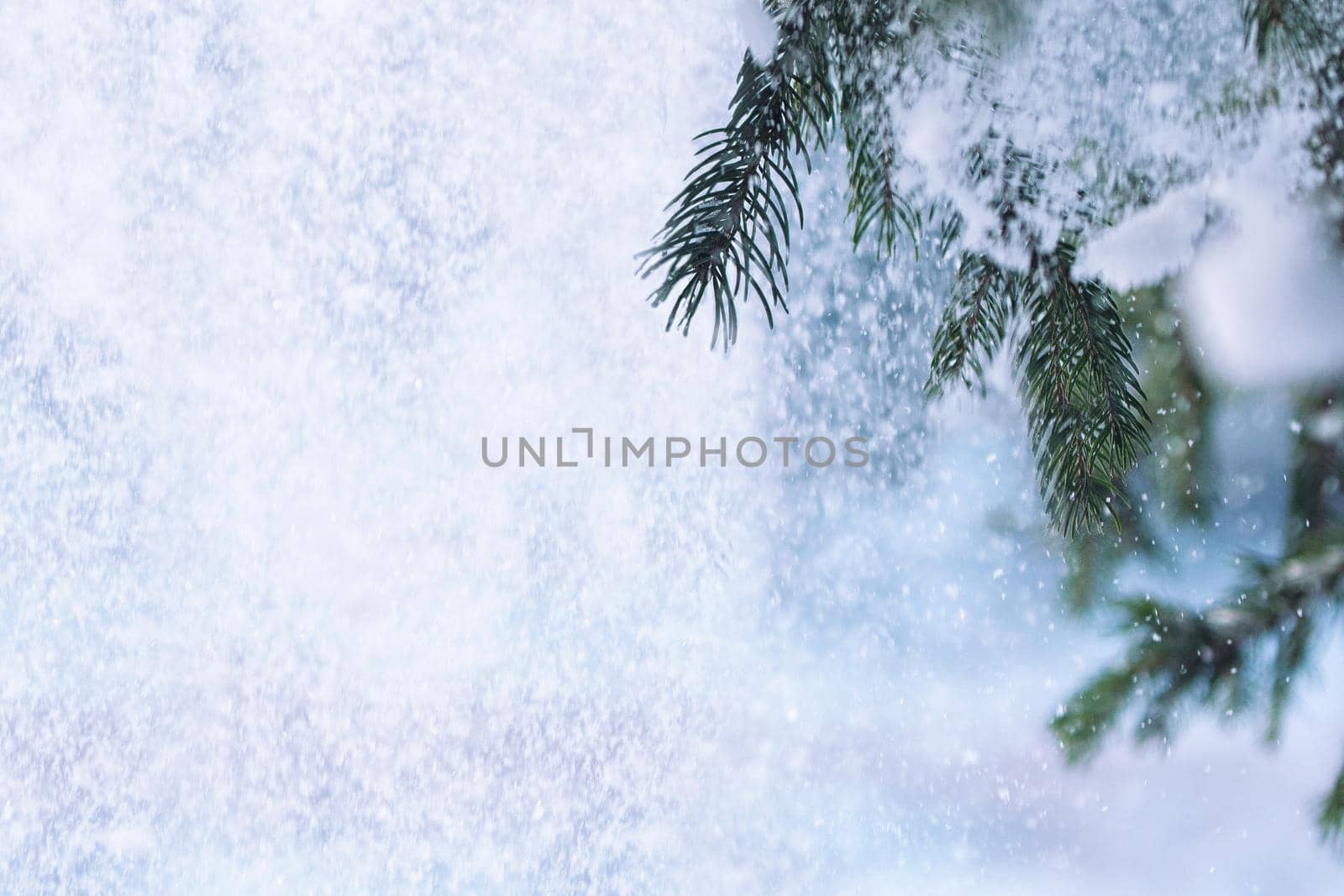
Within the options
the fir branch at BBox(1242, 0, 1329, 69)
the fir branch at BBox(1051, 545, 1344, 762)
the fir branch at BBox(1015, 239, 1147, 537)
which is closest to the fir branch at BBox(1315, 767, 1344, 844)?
the fir branch at BBox(1051, 545, 1344, 762)

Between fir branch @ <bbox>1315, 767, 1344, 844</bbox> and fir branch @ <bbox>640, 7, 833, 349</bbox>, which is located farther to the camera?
fir branch @ <bbox>1315, 767, 1344, 844</bbox>

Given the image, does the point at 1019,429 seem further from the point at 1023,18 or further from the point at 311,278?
the point at 311,278

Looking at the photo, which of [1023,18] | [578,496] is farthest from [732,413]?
[1023,18]

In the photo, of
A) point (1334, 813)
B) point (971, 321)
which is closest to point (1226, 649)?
point (1334, 813)

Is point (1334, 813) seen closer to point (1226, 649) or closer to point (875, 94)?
point (1226, 649)

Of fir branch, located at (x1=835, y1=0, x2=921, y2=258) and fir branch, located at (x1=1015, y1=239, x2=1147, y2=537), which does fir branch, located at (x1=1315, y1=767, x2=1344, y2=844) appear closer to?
fir branch, located at (x1=1015, y1=239, x2=1147, y2=537)

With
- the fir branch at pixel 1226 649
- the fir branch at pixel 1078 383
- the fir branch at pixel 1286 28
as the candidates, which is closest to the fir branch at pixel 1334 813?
the fir branch at pixel 1226 649

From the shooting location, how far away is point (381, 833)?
1635 mm

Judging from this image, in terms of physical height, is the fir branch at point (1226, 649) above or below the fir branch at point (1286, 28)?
below

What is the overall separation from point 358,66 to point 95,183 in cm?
54

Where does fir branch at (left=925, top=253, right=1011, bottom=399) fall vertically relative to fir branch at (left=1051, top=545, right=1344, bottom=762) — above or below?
above

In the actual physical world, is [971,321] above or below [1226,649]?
above

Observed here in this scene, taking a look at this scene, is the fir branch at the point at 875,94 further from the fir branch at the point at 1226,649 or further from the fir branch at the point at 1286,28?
the fir branch at the point at 1226,649

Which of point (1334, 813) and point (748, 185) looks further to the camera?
point (1334, 813)
